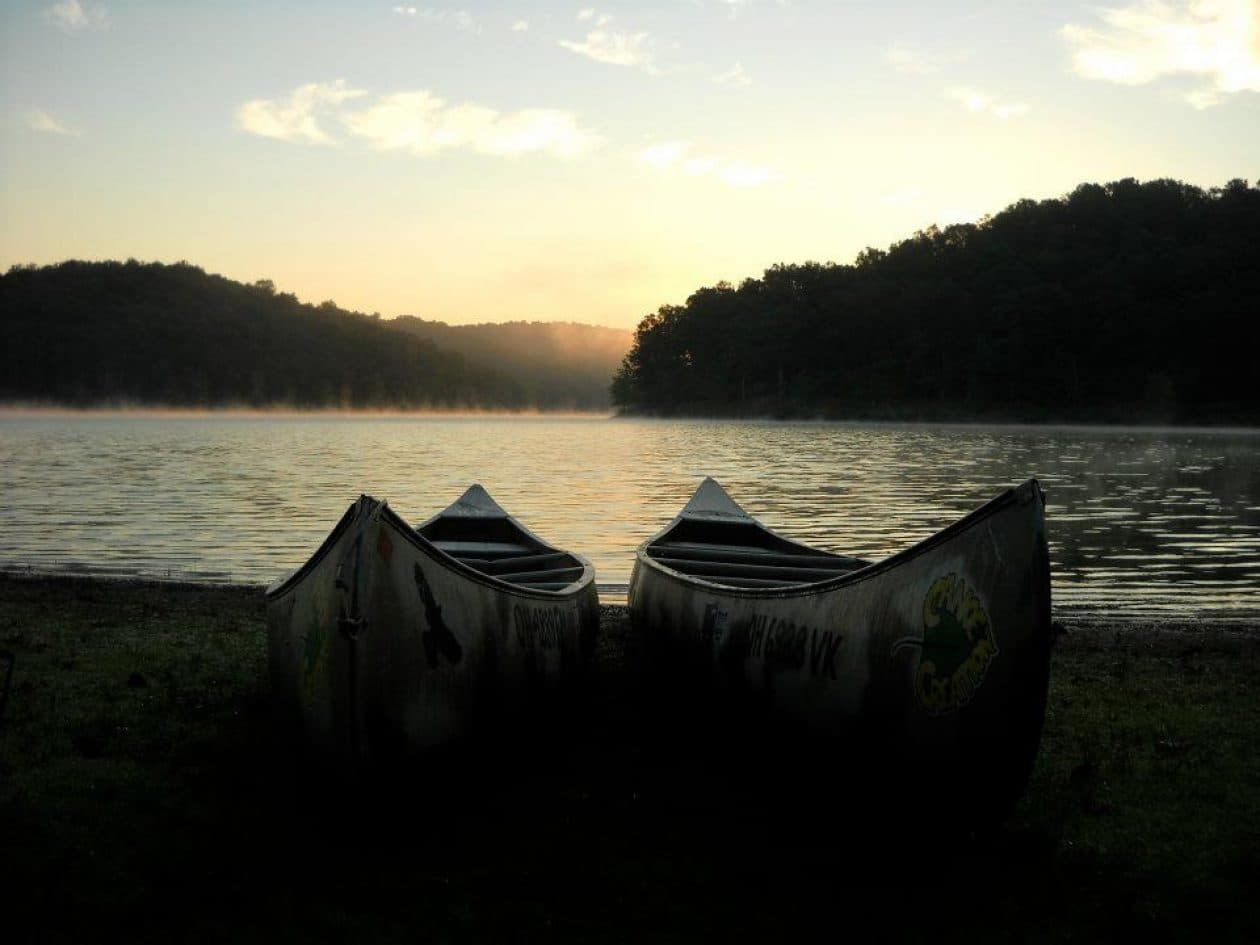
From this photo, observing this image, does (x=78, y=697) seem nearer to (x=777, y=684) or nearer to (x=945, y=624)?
(x=777, y=684)

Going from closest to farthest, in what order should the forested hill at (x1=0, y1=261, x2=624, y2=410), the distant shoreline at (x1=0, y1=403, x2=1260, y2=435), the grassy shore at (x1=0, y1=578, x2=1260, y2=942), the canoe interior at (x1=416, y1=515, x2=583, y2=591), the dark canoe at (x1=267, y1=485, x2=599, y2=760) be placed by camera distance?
the grassy shore at (x1=0, y1=578, x2=1260, y2=942) → the dark canoe at (x1=267, y1=485, x2=599, y2=760) → the canoe interior at (x1=416, y1=515, x2=583, y2=591) → the distant shoreline at (x1=0, y1=403, x2=1260, y2=435) → the forested hill at (x1=0, y1=261, x2=624, y2=410)

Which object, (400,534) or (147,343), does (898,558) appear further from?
(147,343)

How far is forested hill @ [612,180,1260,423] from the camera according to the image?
106 metres

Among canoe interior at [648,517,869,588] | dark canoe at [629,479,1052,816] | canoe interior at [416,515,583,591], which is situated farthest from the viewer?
canoe interior at [416,515,583,591]

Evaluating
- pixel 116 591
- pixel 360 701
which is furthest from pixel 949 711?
pixel 116 591

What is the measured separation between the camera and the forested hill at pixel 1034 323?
347 ft

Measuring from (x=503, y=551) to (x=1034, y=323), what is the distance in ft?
359

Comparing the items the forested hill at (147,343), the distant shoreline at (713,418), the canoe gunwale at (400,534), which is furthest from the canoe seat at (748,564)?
the forested hill at (147,343)

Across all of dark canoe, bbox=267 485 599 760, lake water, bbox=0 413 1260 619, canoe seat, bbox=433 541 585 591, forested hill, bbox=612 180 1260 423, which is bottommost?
lake water, bbox=0 413 1260 619

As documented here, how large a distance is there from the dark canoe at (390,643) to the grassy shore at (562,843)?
0.36 meters

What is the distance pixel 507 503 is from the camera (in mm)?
29344

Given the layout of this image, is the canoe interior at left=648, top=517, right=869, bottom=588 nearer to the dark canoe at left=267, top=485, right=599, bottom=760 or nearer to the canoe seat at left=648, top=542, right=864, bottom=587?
the canoe seat at left=648, top=542, right=864, bottom=587

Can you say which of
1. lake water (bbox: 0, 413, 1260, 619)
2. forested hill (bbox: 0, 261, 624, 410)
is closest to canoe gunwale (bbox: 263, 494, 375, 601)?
lake water (bbox: 0, 413, 1260, 619)

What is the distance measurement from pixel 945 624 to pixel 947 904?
1321 mm
